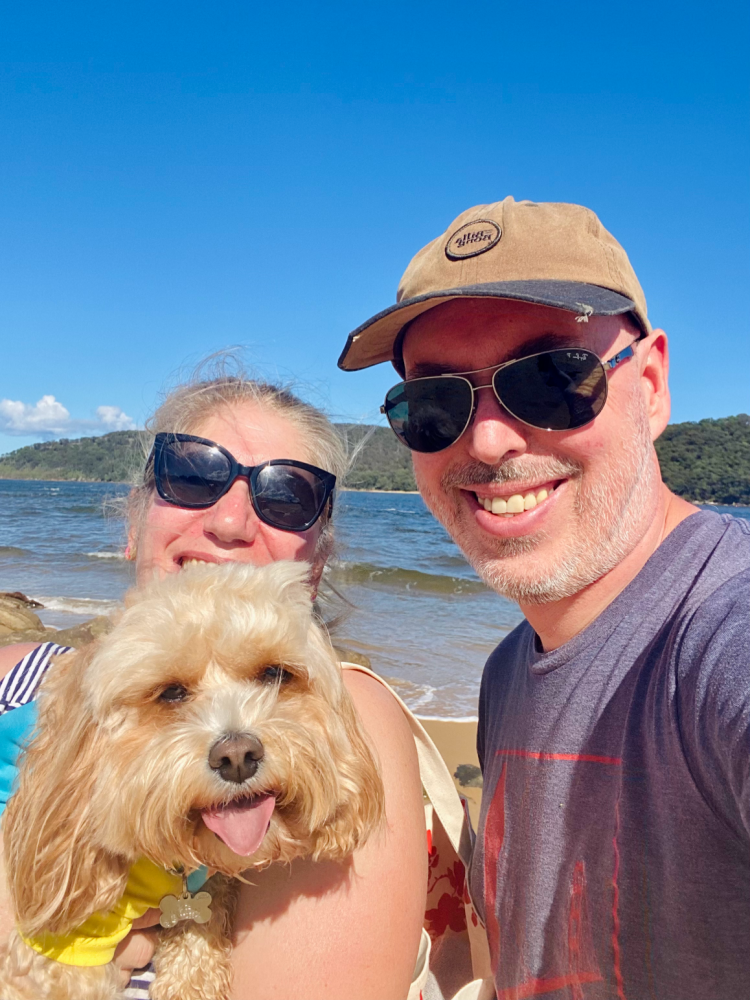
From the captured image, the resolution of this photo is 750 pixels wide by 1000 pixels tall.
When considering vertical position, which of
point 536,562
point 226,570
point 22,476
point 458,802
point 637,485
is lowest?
point 458,802

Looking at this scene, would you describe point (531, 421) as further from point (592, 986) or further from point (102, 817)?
point (102, 817)

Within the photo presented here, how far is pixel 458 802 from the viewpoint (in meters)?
2.42

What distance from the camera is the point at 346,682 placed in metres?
2.19

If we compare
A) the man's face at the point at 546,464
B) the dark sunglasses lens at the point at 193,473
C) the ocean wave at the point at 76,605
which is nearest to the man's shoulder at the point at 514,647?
the man's face at the point at 546,464

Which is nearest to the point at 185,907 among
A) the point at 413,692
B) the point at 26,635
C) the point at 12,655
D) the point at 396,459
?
the point at 12,655

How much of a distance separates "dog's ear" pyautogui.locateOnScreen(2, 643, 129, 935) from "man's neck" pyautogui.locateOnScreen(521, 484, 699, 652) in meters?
1.45

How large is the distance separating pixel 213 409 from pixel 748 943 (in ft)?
8.26

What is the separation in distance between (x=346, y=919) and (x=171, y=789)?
0.58m

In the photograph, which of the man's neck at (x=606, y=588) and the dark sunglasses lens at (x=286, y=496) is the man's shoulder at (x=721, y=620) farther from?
the dark sunglasses lens at (x=286, y=496)

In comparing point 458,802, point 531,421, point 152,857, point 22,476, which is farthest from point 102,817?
point 22,476

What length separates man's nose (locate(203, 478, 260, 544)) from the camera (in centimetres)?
256

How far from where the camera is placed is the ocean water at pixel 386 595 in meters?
8.30

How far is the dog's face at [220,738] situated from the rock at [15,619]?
10522mm

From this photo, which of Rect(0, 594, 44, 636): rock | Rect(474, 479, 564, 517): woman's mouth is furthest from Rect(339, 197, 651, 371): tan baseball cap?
Rect(0, 594, 44, 636): rock
